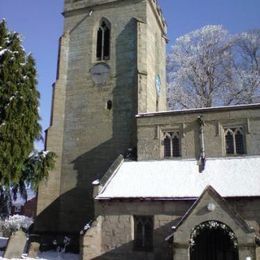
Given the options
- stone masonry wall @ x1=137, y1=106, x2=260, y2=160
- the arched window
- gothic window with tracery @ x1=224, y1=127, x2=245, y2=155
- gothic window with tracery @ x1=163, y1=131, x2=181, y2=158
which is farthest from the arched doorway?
the arched window

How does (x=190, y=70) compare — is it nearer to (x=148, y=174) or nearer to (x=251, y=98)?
(x=251, y=98)

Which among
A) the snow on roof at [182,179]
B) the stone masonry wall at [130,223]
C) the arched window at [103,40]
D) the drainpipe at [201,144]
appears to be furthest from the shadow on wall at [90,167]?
the stone masonry wall at [130,223]

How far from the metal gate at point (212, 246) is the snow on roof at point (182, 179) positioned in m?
1.75

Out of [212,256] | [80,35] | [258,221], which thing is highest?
[80,35]

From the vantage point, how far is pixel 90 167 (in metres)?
26.1

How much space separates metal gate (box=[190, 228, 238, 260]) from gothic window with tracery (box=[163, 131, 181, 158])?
627cm

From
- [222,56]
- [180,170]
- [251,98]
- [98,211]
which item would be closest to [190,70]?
[222,56]

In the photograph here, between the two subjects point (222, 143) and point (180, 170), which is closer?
point (180, 170)

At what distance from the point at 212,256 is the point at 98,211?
5.78 m

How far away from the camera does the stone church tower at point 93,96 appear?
2581 cm

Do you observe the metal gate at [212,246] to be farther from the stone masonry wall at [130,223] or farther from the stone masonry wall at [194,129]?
the stone masonry wall at [194,129]

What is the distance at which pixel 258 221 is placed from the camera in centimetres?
1705

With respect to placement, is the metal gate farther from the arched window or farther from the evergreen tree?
the arched window

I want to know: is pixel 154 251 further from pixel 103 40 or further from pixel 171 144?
pixel 103 40
